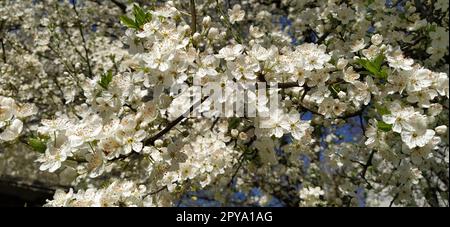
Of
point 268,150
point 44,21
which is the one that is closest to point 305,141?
point 268,150

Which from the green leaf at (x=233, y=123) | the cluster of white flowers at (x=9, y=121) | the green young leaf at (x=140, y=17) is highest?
the green young leaf at (x=140, y=17)

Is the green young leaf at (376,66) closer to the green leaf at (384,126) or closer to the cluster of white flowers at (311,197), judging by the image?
the green leaf at (384,126)

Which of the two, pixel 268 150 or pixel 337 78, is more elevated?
pixel 337 78

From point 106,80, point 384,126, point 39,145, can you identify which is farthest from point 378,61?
point 39,145

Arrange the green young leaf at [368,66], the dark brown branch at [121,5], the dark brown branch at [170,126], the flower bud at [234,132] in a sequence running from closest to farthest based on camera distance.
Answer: the dark brown branch at [170,126], the green young leaf at [368,66], the flower bud at [234,132], the dark brown branch at [121,5]

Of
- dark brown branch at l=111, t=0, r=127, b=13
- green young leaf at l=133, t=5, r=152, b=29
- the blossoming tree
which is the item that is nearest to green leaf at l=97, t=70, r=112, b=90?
the blossoming tree

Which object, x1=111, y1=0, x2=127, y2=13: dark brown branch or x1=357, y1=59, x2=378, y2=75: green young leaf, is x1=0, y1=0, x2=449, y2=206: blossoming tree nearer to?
x1=357, y1=59, x2=378, y2=75: green young leaf

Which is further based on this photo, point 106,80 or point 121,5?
point 121,5

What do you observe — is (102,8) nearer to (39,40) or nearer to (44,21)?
(44,21)

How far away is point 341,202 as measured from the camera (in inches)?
193

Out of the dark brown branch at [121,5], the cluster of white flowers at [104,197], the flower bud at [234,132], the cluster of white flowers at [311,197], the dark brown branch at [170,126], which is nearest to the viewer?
the cluster of white flowers at [104,197]

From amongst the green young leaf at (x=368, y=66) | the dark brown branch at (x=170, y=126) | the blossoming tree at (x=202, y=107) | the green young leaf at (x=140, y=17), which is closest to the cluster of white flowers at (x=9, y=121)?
the blossoming tree at (x=202, y=107)

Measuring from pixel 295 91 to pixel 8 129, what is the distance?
5.50 ft

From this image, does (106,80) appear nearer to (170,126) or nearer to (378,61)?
(170,126)
